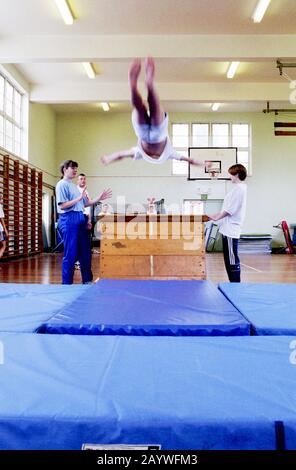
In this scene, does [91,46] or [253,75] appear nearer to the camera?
[91,46]

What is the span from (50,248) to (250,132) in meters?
7.09

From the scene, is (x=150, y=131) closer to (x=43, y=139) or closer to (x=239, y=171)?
(x=239, y=171)

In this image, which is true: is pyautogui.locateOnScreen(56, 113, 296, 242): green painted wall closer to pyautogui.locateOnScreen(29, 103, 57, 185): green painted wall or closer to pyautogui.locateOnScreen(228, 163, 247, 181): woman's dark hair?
pyautogui.locateOnScreen(29, 103, 57, 185): green painted wall

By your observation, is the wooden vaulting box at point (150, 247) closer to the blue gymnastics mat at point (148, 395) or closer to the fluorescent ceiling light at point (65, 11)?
the blue gymnastics mat at point (148, 395)

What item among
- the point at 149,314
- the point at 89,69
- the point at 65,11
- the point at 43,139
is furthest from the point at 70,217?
the point at 43,139

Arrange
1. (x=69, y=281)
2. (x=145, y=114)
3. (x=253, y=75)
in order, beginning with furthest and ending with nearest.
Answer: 1. (x=253, y=75)
2. (x=69, y=281)
3. (x=145, y=114)

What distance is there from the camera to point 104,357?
1.22 metres

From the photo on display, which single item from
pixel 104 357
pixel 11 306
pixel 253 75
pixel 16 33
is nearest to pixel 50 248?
pixel 16 33

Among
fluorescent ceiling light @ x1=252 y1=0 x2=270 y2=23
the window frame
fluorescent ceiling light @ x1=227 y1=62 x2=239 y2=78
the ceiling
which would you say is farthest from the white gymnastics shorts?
the window frame

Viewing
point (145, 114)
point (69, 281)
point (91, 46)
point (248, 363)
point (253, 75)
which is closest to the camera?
point (248, 363)

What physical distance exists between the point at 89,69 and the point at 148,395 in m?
7.49

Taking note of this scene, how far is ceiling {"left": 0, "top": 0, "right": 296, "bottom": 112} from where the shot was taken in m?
5.75

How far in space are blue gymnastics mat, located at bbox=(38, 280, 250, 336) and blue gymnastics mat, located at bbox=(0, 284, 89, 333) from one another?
71mm

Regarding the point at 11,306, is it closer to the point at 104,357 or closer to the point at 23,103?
the point at 104,357
